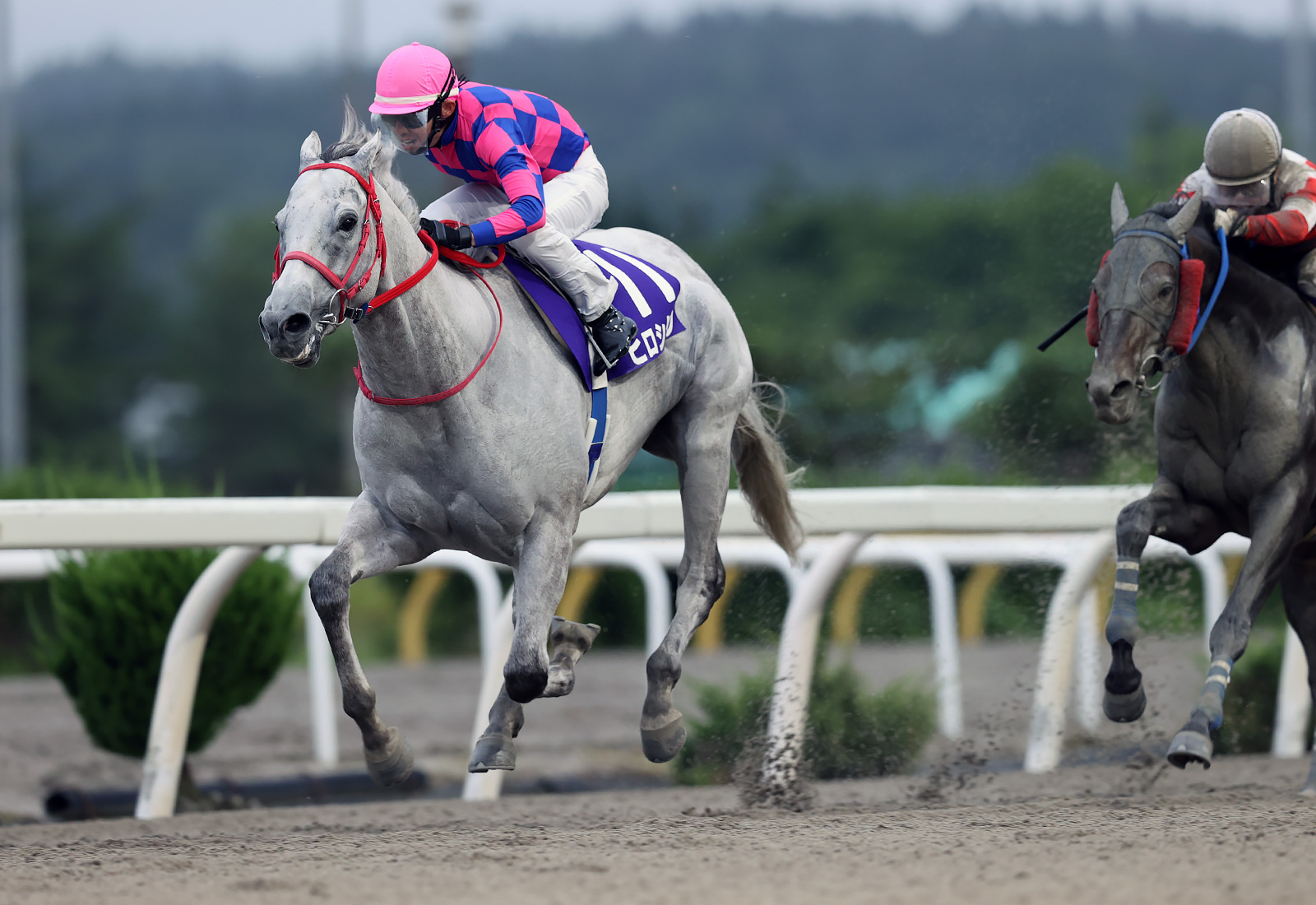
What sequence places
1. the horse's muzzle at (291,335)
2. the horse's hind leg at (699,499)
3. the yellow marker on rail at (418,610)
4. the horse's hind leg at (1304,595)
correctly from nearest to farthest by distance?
the horse's muzzle at (291,335) → the horse's hind leg at (699,499) → the horse's hind leg at (1304,595) → the yellow marker on rail at (418,610)

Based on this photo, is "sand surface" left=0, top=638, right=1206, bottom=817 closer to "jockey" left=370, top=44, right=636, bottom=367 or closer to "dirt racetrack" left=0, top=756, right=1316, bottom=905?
"dirt racetrack" left=0, top=756, right=1316, bottom=905

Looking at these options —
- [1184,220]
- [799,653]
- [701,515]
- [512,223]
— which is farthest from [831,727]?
[512,223]

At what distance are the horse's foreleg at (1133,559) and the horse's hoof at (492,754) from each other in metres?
1.54

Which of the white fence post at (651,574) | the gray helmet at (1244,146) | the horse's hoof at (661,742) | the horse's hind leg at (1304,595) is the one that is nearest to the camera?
the horse's hoof at (661,742)

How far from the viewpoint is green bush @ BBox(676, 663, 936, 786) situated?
5523mm

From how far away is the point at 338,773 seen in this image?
5.61 meters

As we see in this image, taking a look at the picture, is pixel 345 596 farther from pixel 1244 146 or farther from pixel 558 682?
pixel 1244 146

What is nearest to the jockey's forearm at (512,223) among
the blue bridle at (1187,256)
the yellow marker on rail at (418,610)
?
the blue bridle at (1187,256)

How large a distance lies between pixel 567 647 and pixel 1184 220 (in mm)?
1937

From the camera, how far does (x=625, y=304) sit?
13.7ft

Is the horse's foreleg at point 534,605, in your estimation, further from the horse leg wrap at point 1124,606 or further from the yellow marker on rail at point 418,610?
the yellow marker on rail at point 418,610

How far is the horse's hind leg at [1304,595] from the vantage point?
4.57 m

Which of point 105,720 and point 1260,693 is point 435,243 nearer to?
point 105,720

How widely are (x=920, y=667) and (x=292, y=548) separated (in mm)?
3652
